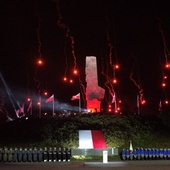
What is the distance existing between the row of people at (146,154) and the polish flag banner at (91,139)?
6.95ft

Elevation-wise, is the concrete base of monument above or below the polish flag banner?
below

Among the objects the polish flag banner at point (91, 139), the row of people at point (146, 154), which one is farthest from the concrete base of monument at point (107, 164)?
the polish flag banner at point (91, 139)

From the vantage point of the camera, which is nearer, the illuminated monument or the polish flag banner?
the polish flag banner

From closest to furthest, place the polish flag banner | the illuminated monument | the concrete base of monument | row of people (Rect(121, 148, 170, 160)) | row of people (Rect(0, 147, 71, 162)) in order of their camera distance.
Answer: the concrete base of monument
row of people (Rect(0, 147, 71, 162))
row of people (Rect(121, 148, 170, 160))
the polish flag banner
the illuminated monument

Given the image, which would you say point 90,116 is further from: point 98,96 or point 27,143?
point 98,96

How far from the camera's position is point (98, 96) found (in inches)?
1837

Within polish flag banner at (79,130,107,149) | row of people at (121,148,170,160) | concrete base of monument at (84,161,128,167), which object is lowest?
concrete base of monument at (84,161,128,167)

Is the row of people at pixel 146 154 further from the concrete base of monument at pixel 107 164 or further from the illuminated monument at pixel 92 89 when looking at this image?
the illuminated monument at pixel 92 89

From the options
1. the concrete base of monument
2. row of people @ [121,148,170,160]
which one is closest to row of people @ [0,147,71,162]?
the concrete base of monument

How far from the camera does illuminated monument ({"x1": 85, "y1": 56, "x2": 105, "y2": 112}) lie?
46.2 m

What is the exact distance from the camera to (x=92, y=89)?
4666 centimetres

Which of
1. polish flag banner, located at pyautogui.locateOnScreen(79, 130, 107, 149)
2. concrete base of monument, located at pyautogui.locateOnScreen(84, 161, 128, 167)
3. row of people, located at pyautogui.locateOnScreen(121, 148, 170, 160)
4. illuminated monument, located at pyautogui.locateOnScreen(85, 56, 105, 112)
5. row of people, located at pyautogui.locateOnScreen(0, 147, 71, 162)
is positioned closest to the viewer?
concrete base of monument, located at pyautogui.locateOnScreen(84, 161, 128, 167)

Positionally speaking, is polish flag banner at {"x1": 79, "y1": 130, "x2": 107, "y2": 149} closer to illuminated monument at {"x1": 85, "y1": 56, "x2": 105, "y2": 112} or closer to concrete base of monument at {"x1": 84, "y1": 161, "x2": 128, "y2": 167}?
concrete base of monument at {"x1": 84, "y1": 161, "x2": 128, "y2": 167}

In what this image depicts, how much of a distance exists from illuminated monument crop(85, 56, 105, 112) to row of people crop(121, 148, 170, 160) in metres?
20.6
